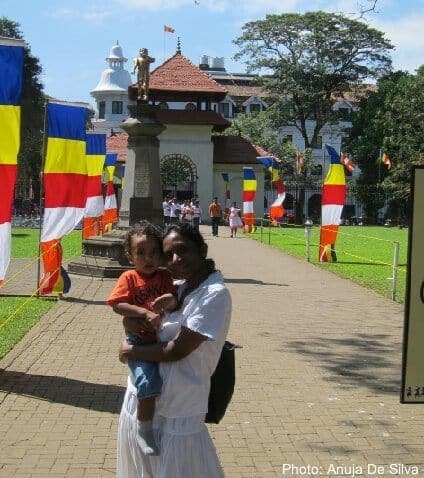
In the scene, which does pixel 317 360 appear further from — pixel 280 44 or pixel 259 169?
pixel 280 44

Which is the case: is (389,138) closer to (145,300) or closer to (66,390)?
(66,390)

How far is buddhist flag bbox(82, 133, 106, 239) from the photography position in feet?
63.6

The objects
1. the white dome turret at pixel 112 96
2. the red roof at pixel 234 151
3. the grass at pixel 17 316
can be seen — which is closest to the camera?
the grass at pixel 17 316

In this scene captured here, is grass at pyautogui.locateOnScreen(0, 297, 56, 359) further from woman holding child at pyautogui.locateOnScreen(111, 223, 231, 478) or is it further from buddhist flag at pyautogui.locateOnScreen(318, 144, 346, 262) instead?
buddhist flag at pyautogui.locateOnScreen(318, 144, 346, 262)

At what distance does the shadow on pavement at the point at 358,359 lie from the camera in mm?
7363

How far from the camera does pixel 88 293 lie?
1339 centimetres

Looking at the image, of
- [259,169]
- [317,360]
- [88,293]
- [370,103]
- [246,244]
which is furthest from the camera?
[370,103]

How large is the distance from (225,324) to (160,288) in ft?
1.88

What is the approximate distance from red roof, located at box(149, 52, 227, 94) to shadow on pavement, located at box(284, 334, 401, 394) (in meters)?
39.1

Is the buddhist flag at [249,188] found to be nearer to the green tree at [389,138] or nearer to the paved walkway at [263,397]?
the green tree at [389,138]

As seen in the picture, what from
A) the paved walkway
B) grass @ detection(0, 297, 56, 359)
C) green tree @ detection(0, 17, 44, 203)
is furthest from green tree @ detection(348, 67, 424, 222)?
the paved walkway

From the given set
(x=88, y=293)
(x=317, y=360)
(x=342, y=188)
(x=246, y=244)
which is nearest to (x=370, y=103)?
A: (x=246, y=244)

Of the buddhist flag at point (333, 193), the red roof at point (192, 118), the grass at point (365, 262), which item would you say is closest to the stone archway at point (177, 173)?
the red roof at point (192, 118)

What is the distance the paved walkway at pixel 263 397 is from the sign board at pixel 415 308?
2.46 m
